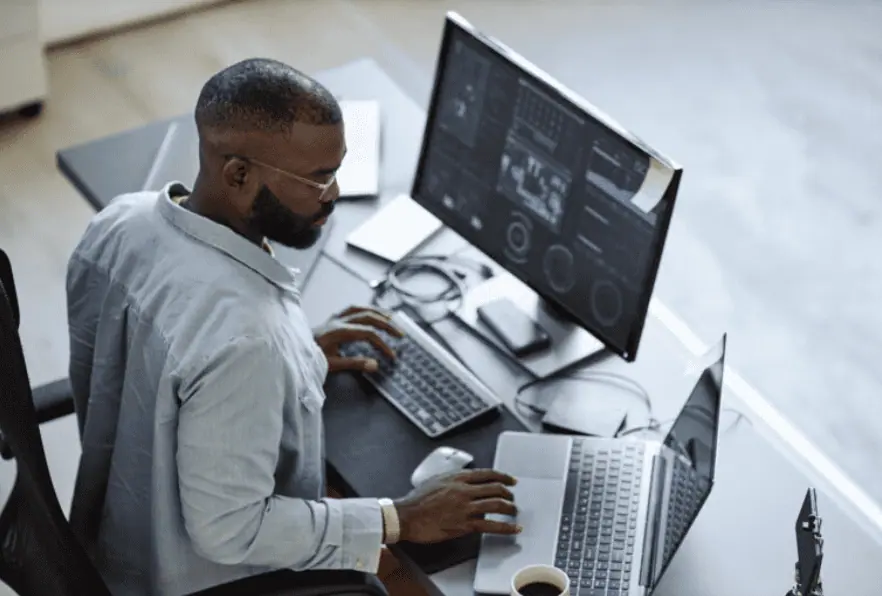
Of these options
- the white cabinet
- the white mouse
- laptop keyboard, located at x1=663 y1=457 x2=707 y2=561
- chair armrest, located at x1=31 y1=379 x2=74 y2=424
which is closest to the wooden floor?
the white cabinet

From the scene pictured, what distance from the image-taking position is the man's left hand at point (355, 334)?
8.51ft

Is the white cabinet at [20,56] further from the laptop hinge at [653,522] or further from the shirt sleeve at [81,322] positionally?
the laptop hinge at [653,522]

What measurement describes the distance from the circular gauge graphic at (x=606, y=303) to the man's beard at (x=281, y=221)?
0.52 metres

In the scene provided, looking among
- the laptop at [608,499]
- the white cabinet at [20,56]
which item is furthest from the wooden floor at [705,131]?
the laptop at [608,499]

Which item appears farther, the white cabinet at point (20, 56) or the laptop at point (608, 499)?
the white cabinet at point (20, 56)

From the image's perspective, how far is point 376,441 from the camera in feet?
8.08

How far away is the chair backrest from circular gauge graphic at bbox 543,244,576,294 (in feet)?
3.07

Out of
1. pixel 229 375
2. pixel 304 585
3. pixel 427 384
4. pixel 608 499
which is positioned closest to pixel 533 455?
pixel 608 499

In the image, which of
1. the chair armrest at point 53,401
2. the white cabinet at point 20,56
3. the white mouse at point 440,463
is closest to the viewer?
the white mouse at point 440,463

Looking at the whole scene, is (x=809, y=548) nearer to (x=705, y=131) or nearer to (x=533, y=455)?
(x=533, y=455)

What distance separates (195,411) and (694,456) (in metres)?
0.74

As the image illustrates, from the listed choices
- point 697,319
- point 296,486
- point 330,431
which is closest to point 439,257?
point 330,431

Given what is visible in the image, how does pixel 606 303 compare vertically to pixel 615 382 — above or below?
above

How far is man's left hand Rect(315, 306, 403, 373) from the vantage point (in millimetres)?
2594
